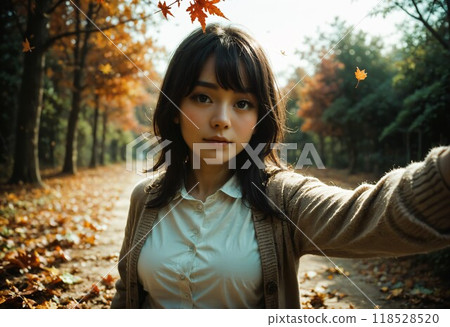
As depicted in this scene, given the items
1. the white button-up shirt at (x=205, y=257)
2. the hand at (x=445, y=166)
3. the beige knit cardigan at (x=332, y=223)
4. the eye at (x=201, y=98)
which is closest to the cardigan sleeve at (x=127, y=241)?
the beige knit cardigan at (x=332, y=223)

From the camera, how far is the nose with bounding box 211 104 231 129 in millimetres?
1687

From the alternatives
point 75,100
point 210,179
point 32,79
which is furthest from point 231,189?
point 75,100

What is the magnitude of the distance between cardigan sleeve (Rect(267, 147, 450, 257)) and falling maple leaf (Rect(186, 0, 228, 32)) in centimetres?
98

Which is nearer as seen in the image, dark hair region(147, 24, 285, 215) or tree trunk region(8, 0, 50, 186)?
dark hair region(147, 24, 285, 215)

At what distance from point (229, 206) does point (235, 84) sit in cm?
63

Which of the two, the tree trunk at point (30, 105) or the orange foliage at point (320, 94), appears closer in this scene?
the tree trunk at point (30, 105)

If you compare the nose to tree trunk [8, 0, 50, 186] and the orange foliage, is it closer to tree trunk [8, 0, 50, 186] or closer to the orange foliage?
tree trunk [8, 0, 50, 186]

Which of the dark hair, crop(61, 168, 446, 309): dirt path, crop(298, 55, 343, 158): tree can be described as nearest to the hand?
the dark hair

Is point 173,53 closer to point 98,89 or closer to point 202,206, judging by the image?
point 202,206

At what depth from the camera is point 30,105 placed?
329 inches

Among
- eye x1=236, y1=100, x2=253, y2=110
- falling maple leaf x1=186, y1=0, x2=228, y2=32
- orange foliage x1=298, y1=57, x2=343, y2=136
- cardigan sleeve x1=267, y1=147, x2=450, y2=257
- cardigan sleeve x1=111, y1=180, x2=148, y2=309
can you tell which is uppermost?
orange foliage x1=298, y1=57, x2=343, y2=136

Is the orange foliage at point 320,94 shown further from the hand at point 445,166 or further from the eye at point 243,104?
the hand at point 445,166

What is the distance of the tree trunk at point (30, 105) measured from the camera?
7.58 m

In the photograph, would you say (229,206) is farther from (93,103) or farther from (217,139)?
(93,103)
